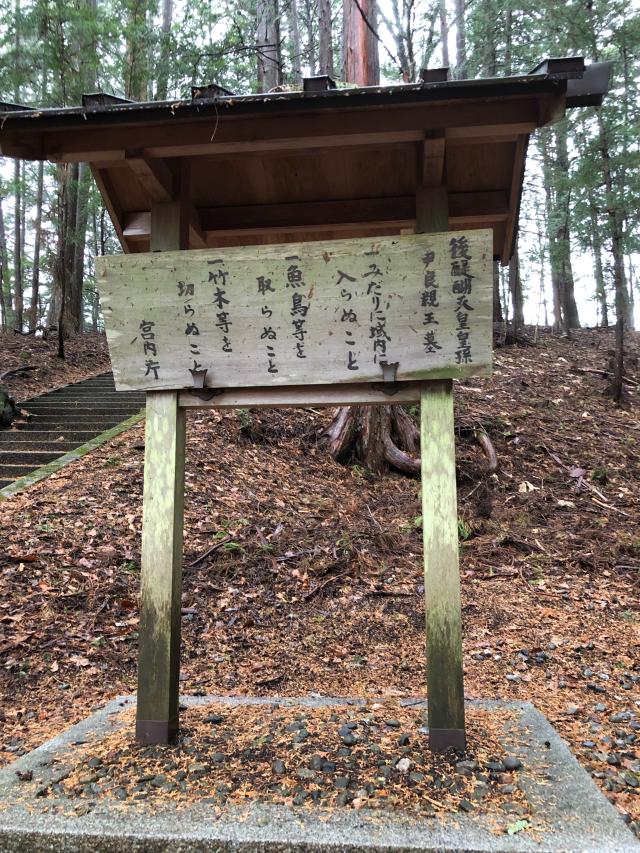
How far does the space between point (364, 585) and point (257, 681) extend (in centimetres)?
198

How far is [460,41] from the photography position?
60.2 ft

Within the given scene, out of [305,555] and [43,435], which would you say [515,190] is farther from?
[43,435]

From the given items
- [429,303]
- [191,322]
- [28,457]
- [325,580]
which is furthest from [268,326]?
[28,457]

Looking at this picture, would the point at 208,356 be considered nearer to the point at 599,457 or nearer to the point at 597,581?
the point at 597,581

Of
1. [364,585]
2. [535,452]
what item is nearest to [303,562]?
[364,585]

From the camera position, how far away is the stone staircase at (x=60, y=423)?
27.2 feet

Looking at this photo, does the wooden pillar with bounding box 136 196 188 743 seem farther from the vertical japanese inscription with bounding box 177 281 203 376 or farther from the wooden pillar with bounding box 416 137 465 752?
the wooden pillar with bounding box 416 137 465 752

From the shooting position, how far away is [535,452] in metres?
9.79

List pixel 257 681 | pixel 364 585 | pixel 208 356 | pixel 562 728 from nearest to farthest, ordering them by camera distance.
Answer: pixel 208 356 < pixel 562 728 < pixel 257 681 < pixel 364 585

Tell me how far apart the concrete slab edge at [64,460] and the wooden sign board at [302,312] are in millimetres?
4650

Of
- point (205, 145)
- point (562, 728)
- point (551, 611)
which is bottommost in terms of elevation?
point (562, 728)

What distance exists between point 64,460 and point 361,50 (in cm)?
726

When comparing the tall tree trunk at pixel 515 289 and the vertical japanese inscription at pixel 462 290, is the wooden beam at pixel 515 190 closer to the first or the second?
the vertical japanese inscription at pixel 462 290

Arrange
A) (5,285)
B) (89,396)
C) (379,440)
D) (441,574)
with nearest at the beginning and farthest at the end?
1. (441,574)
2. (379,440)
3. (89,396)
4. (5,285)
